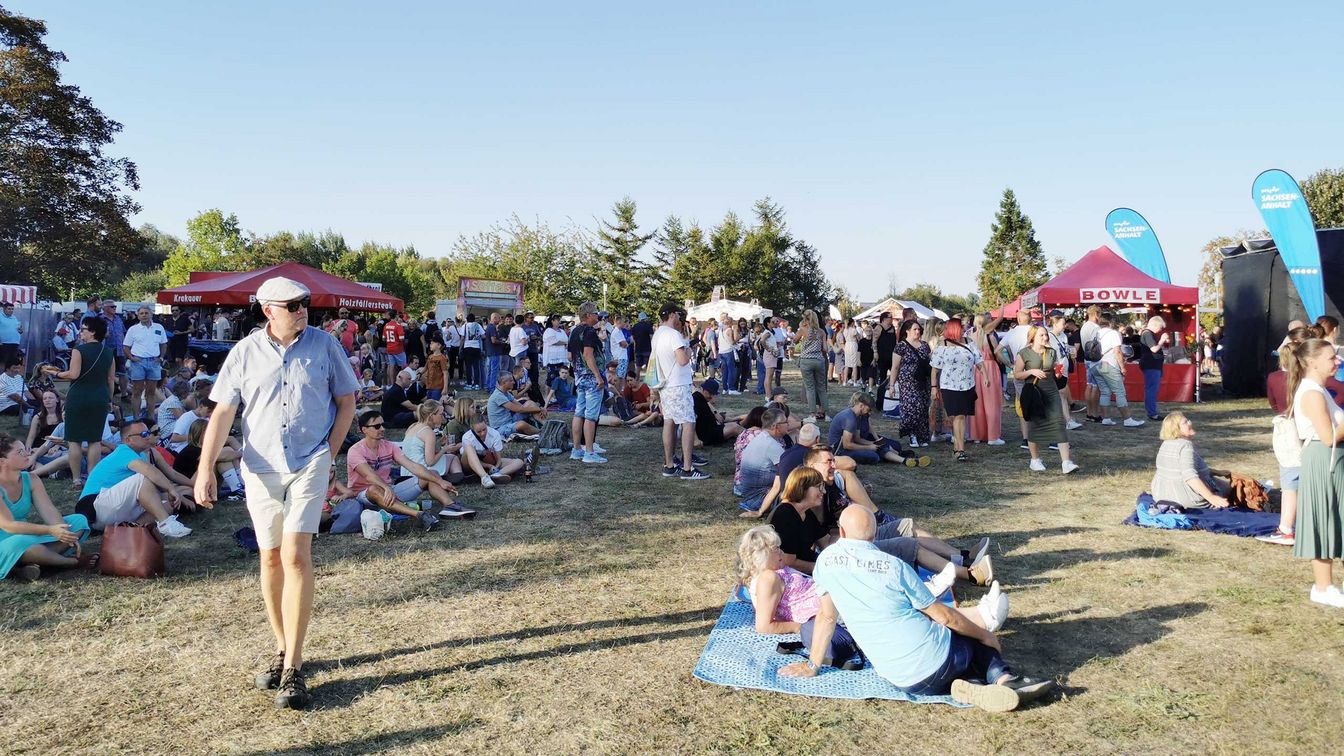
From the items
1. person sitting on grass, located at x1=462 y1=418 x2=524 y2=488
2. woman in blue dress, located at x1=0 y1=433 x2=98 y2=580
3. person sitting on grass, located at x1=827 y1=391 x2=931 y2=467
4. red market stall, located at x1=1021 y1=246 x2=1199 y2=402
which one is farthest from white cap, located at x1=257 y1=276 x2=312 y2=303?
red market stall, located at x1=1021 y1=246 x2=1199 y2=402

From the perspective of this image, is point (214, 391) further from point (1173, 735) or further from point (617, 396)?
point (617, 396)

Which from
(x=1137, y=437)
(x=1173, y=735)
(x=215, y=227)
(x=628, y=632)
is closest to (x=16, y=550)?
(x=628, y=632)

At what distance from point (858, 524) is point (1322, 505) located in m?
2.73

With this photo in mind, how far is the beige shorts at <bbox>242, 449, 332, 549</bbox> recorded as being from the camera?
341 cm

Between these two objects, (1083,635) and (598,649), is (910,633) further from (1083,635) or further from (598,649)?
(598,649)

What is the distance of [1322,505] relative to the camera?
174 inches

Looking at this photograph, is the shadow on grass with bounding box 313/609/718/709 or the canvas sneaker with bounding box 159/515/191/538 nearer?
the shadow on grass with bounding box 313/609/718/709

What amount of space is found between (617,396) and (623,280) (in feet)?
148

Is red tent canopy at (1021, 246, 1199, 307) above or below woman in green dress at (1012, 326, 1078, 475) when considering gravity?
above

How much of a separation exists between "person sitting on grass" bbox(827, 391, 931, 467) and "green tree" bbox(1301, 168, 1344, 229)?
118 ft

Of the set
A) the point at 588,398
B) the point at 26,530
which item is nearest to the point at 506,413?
the point at 588,398

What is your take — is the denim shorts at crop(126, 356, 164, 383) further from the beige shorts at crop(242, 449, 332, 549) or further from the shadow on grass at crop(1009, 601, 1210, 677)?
the shadow on grass at crop(1009, 601, 1210, 677)

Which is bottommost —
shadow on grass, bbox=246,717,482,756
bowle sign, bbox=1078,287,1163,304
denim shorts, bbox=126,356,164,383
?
shadow on grass, bbox=246,717,482,756

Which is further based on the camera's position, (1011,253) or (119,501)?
(1011,253)
